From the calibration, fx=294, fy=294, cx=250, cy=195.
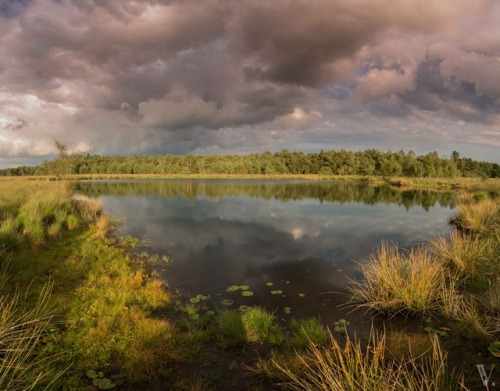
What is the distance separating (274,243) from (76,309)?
504 inches

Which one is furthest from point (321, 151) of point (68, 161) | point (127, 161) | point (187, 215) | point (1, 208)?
point (1, 208)

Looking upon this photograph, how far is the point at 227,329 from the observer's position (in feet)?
26.5

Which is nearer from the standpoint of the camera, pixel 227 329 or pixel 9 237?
pixel 227 329

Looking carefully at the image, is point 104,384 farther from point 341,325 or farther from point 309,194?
point 309,194

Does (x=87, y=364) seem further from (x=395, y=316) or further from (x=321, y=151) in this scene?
(x=321, y=151)

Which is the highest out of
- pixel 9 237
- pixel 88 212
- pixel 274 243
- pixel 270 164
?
pixel 270 164

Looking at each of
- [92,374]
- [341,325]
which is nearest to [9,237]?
[92,374]

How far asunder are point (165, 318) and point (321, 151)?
15955 centimetres

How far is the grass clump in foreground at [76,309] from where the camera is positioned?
600 centimetres

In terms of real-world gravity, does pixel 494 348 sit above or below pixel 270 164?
below

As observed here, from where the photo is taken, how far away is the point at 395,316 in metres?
9.30

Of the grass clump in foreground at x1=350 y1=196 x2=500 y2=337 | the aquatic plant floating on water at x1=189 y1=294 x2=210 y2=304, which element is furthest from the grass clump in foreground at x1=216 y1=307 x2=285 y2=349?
the grass clump in foreground at x1=350 y1=196 x2=500 y2=337

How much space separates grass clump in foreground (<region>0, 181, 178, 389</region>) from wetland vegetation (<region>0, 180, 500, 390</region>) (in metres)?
0.04

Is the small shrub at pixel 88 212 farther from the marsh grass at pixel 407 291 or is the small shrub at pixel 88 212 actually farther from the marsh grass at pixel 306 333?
the marsh grass at pixel 407 291
